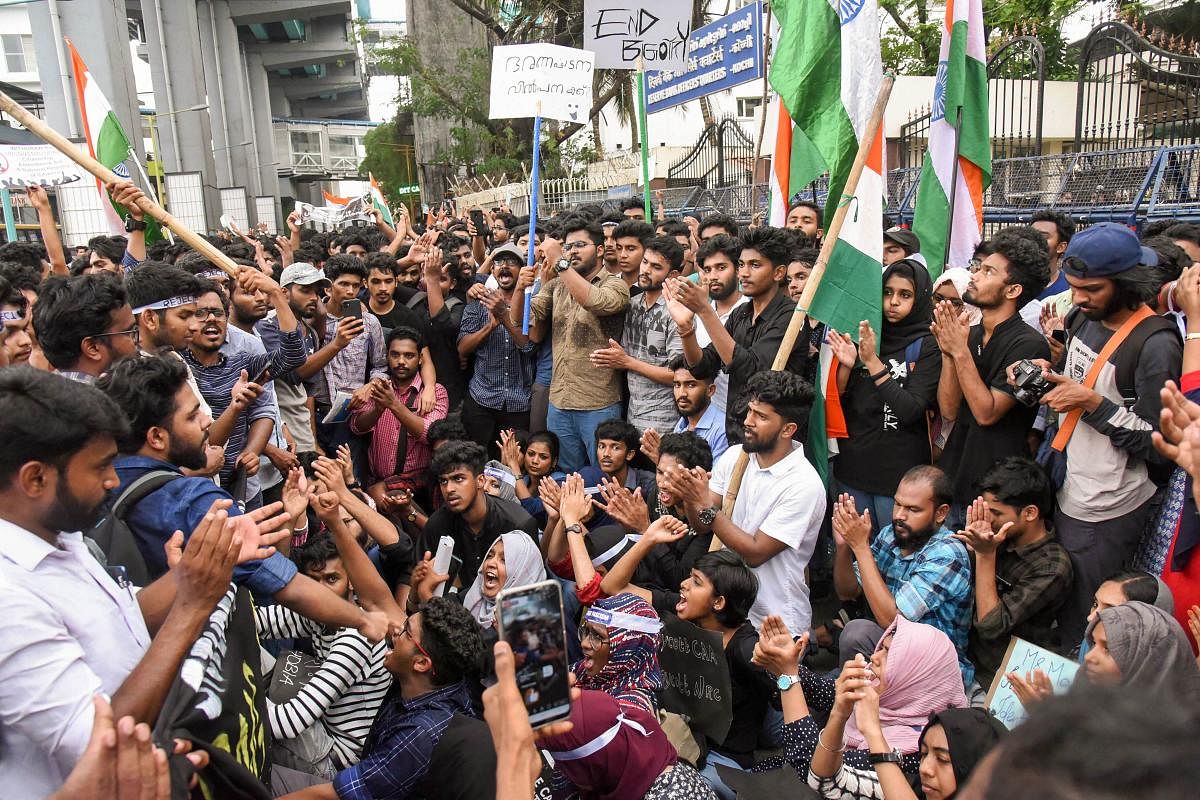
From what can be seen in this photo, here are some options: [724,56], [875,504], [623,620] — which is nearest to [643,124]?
[724,56]

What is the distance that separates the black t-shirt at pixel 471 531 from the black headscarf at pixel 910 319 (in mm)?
2026

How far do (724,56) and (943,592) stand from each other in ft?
18.2

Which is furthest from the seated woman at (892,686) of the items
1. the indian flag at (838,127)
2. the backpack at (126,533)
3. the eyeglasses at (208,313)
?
the eyeglasses at (208,313)

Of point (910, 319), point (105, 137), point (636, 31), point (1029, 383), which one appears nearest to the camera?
point (1029, 383)

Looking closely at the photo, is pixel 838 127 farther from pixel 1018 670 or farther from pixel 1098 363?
pixel 1018 670

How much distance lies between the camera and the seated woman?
274cm

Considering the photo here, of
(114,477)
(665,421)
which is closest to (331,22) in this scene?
(665,421)

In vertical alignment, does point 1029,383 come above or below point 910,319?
below

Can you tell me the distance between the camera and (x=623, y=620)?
296cm

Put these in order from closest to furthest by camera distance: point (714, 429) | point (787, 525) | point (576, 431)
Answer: point (787, 525), point (714, 429), point (576, 431)

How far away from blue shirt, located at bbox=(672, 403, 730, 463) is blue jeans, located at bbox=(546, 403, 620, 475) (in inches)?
26.2

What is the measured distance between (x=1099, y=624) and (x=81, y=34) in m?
18.6

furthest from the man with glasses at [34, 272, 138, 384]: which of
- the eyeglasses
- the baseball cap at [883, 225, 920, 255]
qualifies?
the baseball cap at [883, 225, 920, 255]

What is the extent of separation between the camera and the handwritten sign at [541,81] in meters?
6.47
